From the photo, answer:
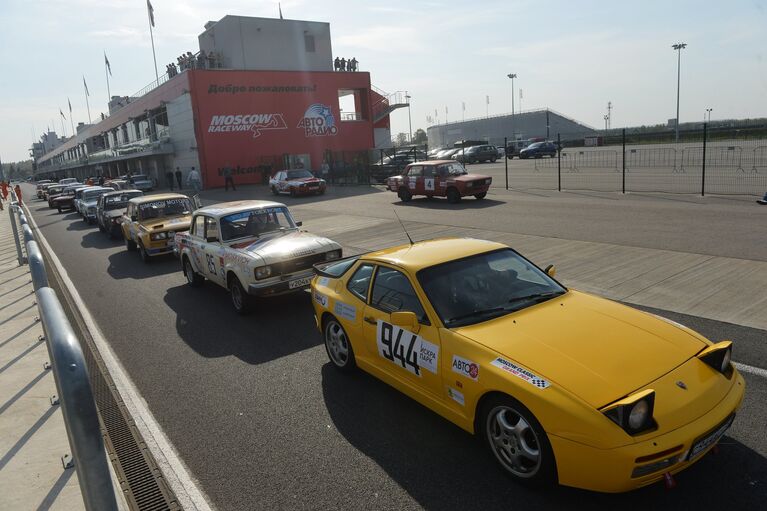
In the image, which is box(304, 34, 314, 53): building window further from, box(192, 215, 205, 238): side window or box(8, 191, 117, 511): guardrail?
box(8, 191, 117, 511): guardrail

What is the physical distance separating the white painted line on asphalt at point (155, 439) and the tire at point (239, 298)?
6.14 feet

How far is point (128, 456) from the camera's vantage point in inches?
178

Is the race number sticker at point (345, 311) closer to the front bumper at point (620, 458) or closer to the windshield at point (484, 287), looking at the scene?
the windshield at point (484, 287)

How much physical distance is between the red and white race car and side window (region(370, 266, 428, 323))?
83.6 feet

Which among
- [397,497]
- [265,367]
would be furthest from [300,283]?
[397,497]

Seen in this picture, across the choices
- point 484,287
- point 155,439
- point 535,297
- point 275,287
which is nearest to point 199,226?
point 275,287

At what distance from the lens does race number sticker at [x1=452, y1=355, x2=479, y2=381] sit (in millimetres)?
3803

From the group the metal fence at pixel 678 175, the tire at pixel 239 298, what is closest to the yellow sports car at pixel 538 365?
the tire at pixel 239 298

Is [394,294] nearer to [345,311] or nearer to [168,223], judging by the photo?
[345,311]

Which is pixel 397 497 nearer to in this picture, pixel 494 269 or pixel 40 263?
pixel 494 269

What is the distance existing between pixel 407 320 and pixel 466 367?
0.69m

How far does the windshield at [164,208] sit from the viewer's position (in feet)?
46.9

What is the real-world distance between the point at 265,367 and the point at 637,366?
13.4ft

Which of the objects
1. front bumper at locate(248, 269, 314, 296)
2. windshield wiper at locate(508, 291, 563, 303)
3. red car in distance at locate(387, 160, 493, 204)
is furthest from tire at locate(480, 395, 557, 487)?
red car in distance at locate(387, 160, 493, 204)
